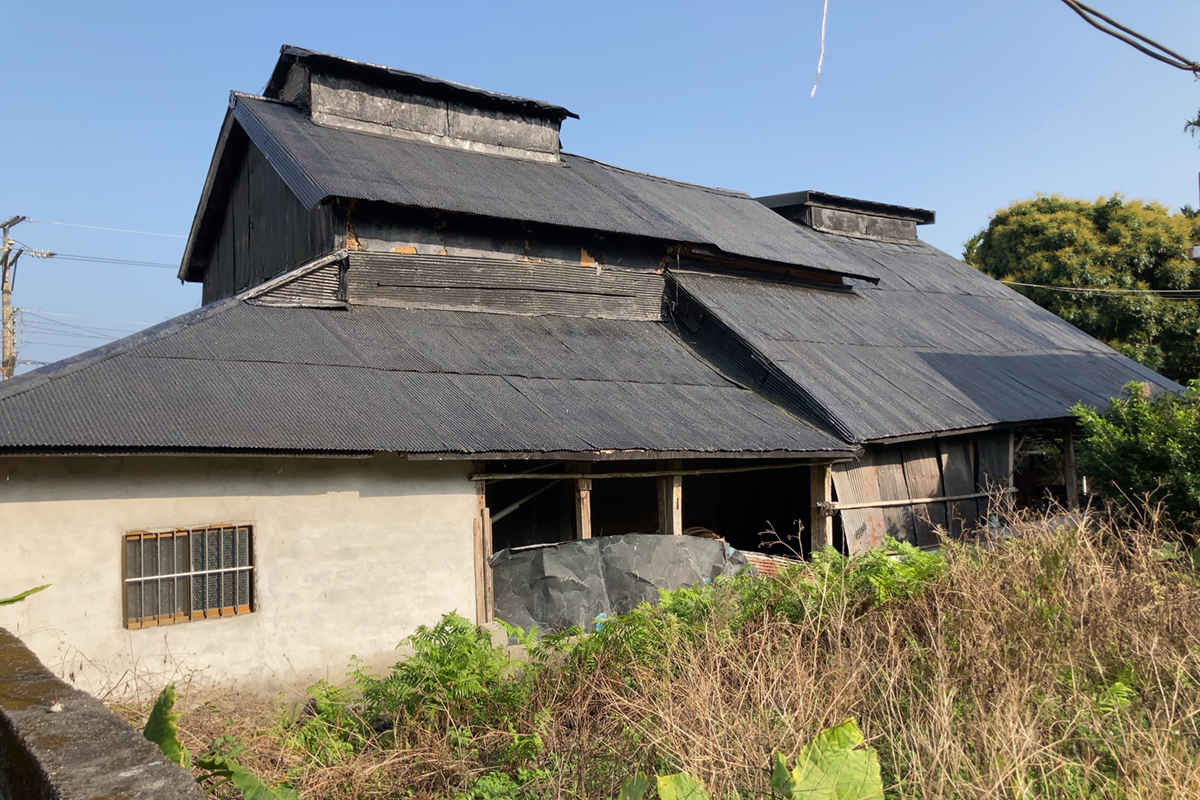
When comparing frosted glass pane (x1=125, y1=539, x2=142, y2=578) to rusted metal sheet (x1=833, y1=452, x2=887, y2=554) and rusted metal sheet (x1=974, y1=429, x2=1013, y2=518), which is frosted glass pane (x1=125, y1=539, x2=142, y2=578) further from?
rusted metal sheet (x1=974, y1=429, x2=1013, y2=518)

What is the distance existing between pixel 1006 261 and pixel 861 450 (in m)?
19.5

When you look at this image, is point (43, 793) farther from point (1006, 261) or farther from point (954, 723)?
point (1006, 261)

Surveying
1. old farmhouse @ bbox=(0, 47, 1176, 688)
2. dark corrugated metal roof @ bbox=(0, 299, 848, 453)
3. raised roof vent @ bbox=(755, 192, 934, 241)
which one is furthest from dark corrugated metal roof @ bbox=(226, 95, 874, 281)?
raised roof vent @ bbox=(755, 192, 934, 241)

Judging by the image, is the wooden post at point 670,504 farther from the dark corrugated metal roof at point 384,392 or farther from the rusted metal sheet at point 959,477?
the rusted metal sheet at point 959,477

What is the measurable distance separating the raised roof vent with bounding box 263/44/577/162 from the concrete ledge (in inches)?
456

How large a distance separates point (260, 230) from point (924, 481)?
34.5 ft

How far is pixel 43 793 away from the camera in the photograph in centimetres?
284

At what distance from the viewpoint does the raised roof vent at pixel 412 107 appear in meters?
13.8

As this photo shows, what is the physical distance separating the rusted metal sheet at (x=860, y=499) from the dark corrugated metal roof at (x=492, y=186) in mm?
4609

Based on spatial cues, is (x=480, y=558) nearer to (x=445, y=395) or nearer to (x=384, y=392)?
(x=445, y=395)

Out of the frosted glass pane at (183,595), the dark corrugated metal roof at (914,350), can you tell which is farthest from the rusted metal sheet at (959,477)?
the frosted glass pane at (183,595)

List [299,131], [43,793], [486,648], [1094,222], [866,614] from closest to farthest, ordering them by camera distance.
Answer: [43,793] → [866,614] → [486,648] → [299,131] → [1094,222]

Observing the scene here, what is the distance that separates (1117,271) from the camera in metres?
25.6

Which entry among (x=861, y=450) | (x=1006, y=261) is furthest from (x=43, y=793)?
(x=1006, y=261)
